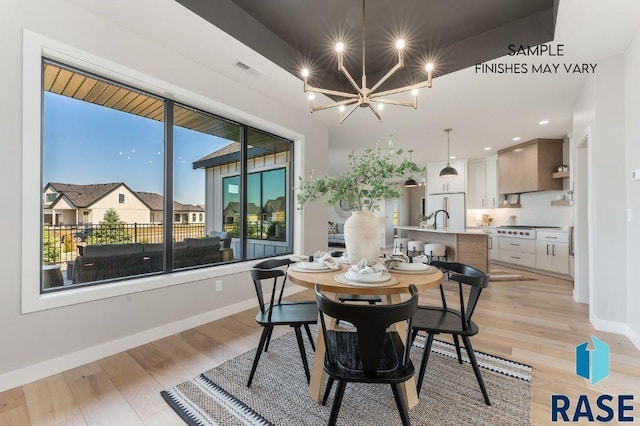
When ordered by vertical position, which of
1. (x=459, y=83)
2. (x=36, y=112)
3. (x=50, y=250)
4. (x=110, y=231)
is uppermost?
(x=459, y=83)

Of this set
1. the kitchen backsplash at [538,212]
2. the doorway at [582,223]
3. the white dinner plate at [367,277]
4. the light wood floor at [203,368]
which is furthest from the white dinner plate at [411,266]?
the kitchen backsplash at [538,212]

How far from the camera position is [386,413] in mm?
1621

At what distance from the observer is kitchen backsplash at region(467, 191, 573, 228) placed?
5809 mm

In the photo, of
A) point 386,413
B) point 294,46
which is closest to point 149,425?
point 386,413

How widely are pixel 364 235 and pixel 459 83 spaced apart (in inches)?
93.3

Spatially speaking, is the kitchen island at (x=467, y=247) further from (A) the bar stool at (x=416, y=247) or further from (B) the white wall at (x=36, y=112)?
(B) the white wall at (x=36, y=112)

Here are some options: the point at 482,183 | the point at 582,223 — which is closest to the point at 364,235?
the point at 582,223

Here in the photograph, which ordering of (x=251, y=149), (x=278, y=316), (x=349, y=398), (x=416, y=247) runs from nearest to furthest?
(x=349, y=398) → (x=278, y=316) → (x=251, y=149) → (x=416, y=247)

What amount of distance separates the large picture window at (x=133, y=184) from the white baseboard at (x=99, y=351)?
510mm

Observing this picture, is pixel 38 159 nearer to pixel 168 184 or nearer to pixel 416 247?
pixel 168 184

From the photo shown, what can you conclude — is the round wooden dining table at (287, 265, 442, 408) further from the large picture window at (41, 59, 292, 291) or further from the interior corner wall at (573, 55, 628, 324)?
the interior corner wall at (573, 55, 628, 324)

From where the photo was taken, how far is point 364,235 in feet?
6.60

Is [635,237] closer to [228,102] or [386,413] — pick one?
[386,413]

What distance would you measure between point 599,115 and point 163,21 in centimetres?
413
